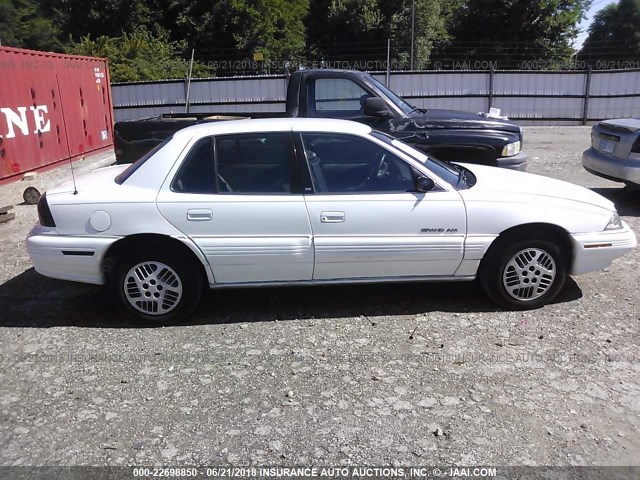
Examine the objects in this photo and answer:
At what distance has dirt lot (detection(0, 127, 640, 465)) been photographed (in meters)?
3.18

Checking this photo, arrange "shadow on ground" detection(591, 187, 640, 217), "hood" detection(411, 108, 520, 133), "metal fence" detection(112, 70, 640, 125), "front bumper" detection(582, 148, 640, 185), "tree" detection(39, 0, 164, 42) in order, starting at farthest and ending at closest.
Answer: "tree" detection(39, 0, 164, 42), "metal fence" detection(112, 70, 640, 125), "shadow on ground" detection(591, 187, 640, 217), "front bumper" detection(582, 148, 640, 185), "hood" detection(411, 108, 520, 133)

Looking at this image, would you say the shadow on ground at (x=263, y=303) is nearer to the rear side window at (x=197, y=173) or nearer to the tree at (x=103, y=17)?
the rear side window at (x=197, y=173)

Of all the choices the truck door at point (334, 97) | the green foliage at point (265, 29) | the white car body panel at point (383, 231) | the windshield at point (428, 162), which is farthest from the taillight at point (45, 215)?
the green foliage at point (265, 29)

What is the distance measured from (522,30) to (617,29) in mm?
12753

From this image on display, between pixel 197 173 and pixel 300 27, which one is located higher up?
pixel 300 27

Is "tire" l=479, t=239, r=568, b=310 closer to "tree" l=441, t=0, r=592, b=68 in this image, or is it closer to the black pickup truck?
the black pickup truck

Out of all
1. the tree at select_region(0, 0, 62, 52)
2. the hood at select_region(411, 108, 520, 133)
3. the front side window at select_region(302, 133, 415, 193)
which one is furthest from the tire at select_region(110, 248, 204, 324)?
the tree at select_region(0, 0, 62, 52)

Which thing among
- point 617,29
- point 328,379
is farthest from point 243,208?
point 617,29

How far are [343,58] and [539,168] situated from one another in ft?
67.7

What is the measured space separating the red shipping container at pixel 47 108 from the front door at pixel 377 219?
552 centimetres

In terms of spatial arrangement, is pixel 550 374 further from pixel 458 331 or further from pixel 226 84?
pixel 226 84

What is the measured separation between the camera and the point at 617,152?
8.05m

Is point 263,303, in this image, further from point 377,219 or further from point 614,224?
point 614,224

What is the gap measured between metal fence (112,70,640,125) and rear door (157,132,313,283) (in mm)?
14077
